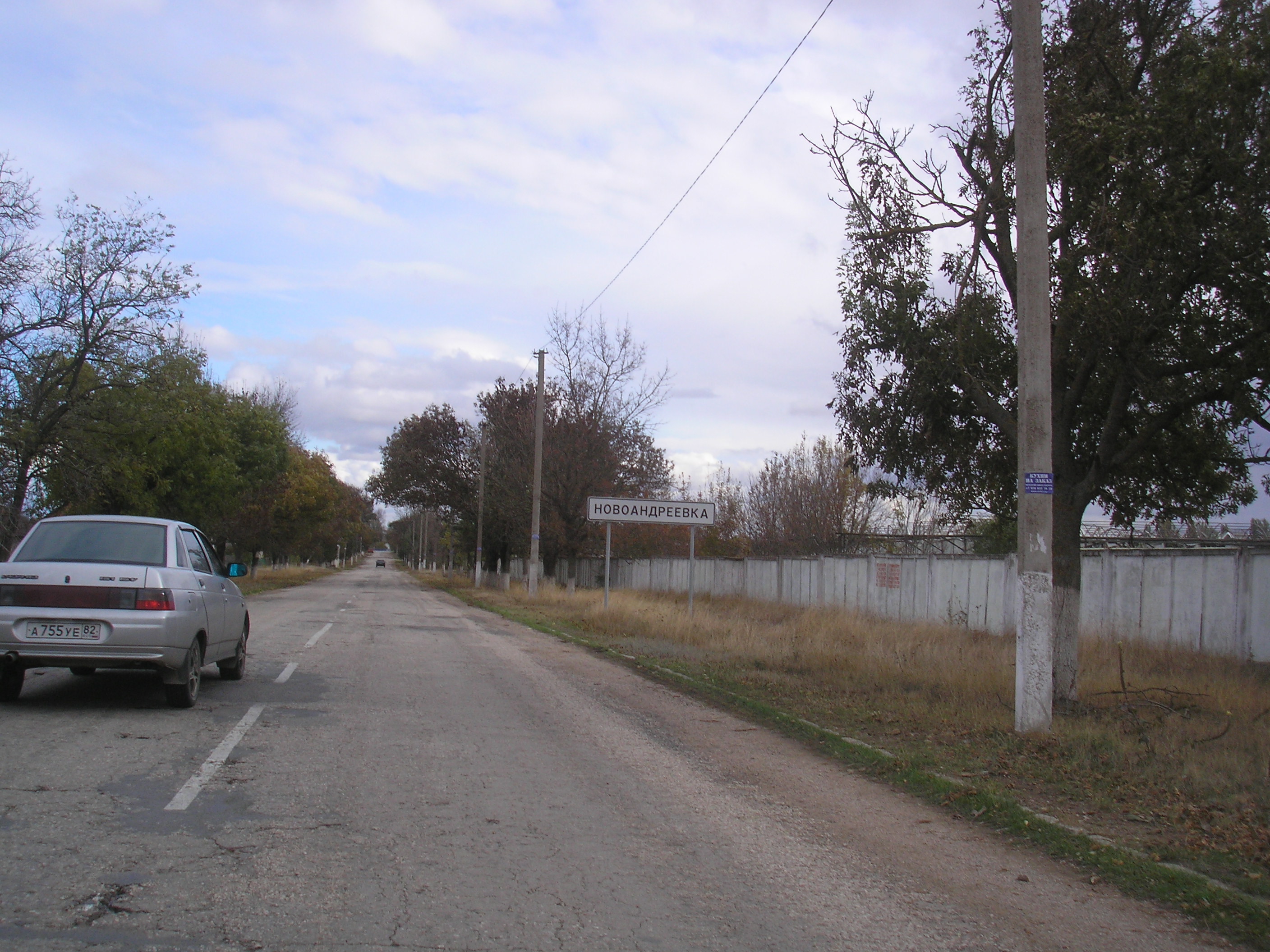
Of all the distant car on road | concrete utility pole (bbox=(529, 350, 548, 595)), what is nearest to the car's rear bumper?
the distant car on road

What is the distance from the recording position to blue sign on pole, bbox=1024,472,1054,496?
895 cm

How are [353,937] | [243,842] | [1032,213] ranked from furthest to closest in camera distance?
[1032,213]
[243,842]
[353,937]

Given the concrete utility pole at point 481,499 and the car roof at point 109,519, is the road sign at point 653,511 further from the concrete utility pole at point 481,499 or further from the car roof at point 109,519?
the concrete utility pole at point 481,499

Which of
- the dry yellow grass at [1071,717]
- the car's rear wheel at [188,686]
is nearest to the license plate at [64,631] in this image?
the car's rear wheel at [188,686]

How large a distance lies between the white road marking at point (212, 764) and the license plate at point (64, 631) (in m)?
1.46

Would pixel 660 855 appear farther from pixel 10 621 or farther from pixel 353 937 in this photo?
pixel 10 621

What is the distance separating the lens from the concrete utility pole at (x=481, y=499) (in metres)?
46.2

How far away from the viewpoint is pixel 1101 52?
10.6 metres

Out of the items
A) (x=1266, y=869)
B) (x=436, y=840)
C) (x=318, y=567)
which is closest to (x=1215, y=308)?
(x=1266, y=869)

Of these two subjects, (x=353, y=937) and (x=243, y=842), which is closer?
(x=353, y=937)

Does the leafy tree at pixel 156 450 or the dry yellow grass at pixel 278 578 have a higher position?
the leafy tree at pixel 156 450

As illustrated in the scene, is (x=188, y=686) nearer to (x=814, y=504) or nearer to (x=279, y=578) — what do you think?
(x=814, y=504)

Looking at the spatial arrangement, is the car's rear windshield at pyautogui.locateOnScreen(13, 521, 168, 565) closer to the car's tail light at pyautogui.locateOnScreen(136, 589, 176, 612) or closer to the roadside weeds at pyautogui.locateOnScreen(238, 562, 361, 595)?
the car's tail light at pyautogui.locateOnScreen(136, 589, 176, 612)

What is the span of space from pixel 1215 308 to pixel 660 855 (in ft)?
25.9
